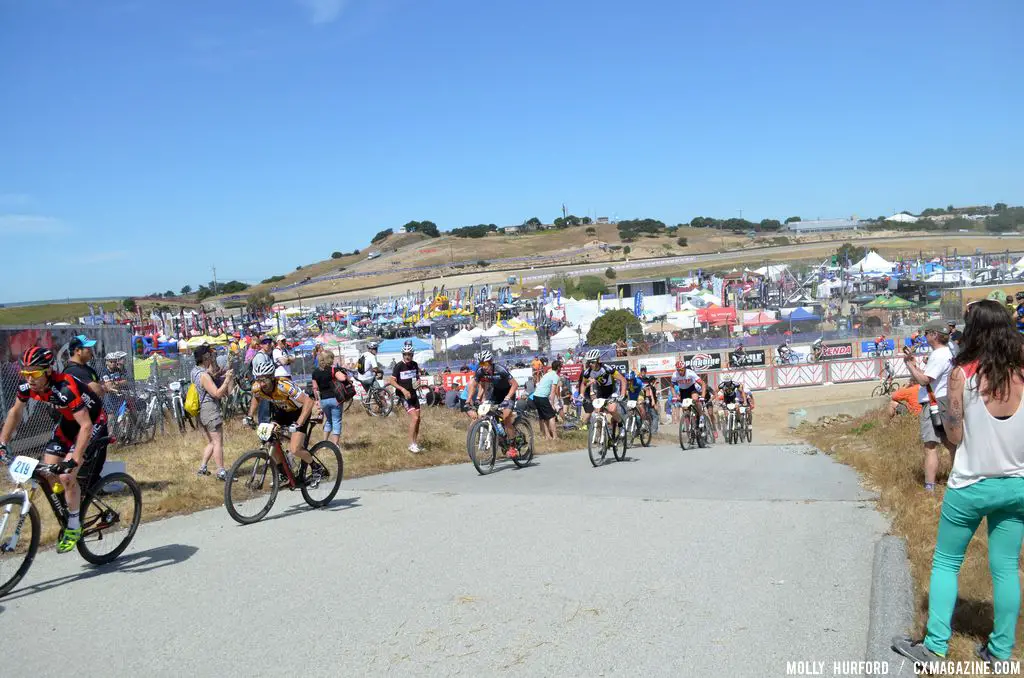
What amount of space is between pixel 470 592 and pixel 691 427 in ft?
42.6

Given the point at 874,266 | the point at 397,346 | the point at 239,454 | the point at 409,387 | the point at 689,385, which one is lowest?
the point at 397,346

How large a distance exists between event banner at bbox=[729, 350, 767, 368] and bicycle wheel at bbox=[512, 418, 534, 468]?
1070 inches

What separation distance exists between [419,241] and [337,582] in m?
181

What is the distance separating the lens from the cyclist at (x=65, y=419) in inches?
258

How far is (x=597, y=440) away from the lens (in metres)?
13.6

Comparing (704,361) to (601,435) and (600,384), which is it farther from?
(601,435)

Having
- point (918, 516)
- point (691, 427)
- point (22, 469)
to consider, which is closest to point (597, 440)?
point (691, 427)

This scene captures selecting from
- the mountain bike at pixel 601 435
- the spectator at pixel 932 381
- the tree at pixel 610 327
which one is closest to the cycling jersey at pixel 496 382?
the mountain bike at pixel 601 435

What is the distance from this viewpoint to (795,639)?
16.1ft

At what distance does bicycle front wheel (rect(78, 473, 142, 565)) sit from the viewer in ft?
22.8

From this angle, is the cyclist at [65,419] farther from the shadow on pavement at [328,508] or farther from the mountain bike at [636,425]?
the mountain bike at [636,425]

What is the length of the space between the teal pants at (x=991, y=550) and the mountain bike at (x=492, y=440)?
784 cm

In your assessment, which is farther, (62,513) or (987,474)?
(62,513)

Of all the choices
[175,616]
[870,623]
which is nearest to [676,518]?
[870,623]
